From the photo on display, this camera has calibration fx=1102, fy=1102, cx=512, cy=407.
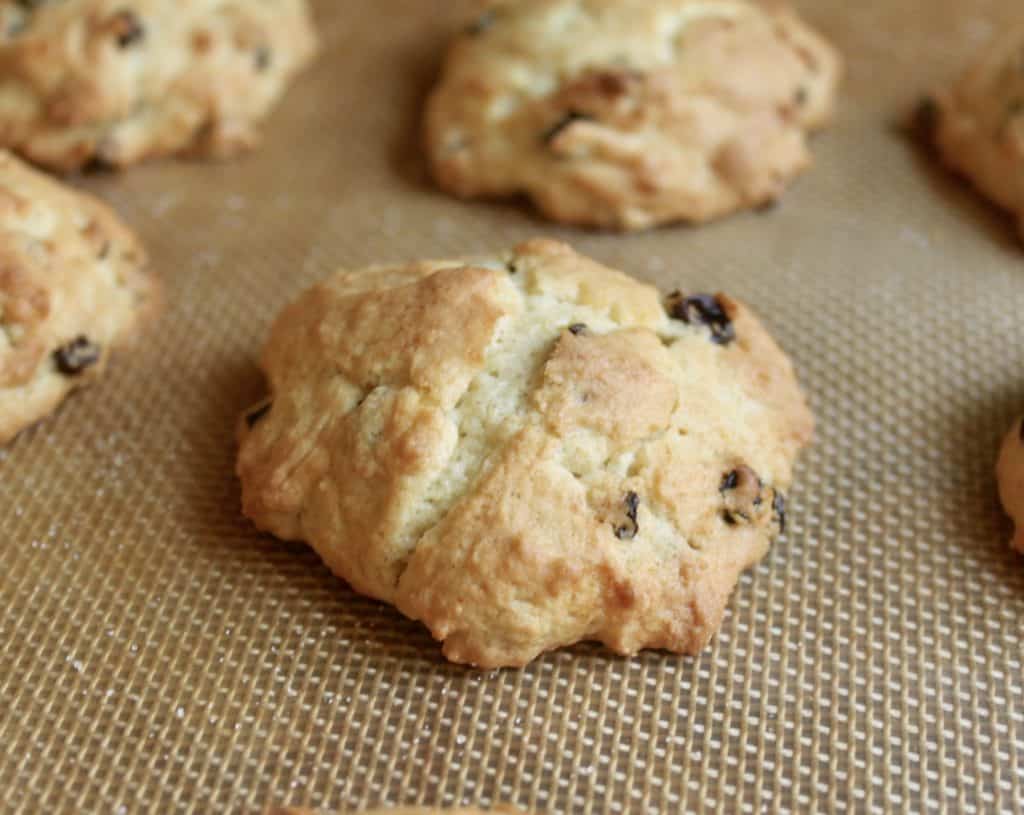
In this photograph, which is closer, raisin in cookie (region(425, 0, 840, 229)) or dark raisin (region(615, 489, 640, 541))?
dark raisin (region(615, 489, 640, 541))

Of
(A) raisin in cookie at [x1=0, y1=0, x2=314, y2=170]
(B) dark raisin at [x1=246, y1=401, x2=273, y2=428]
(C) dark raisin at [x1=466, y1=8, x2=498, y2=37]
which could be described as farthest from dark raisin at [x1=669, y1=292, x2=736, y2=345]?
(A) raisin in cookie at [x1=0, y1=0, x2=314, y2=170]

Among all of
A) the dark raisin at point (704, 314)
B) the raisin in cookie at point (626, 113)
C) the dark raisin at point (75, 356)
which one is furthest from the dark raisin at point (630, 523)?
the dark raisin at point (75, 356)

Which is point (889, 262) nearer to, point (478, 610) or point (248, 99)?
point (478, 610)

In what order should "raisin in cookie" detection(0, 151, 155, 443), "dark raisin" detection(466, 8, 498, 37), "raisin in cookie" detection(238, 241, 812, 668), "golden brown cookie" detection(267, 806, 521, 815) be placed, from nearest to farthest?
1. "golden brown cookie" detection(267, 806, 521, 815)
2. "raisin in cookie" detection(238, 241, 812, 668)
3. "raisin in cookie" detection(0, 151, 155, 443)
4. "dark raisin" detection(466, 8, 498, 37)

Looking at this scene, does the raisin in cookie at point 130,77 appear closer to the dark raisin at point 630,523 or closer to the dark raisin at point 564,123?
the dark raisin at point 564,123

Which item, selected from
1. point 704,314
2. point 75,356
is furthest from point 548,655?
point 75,356

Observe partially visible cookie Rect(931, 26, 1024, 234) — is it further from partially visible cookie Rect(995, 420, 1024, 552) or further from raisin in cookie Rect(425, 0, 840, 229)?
partially visible cookie Rect(995, 420, 1024, 552)

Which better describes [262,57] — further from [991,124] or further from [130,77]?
[991,124]
